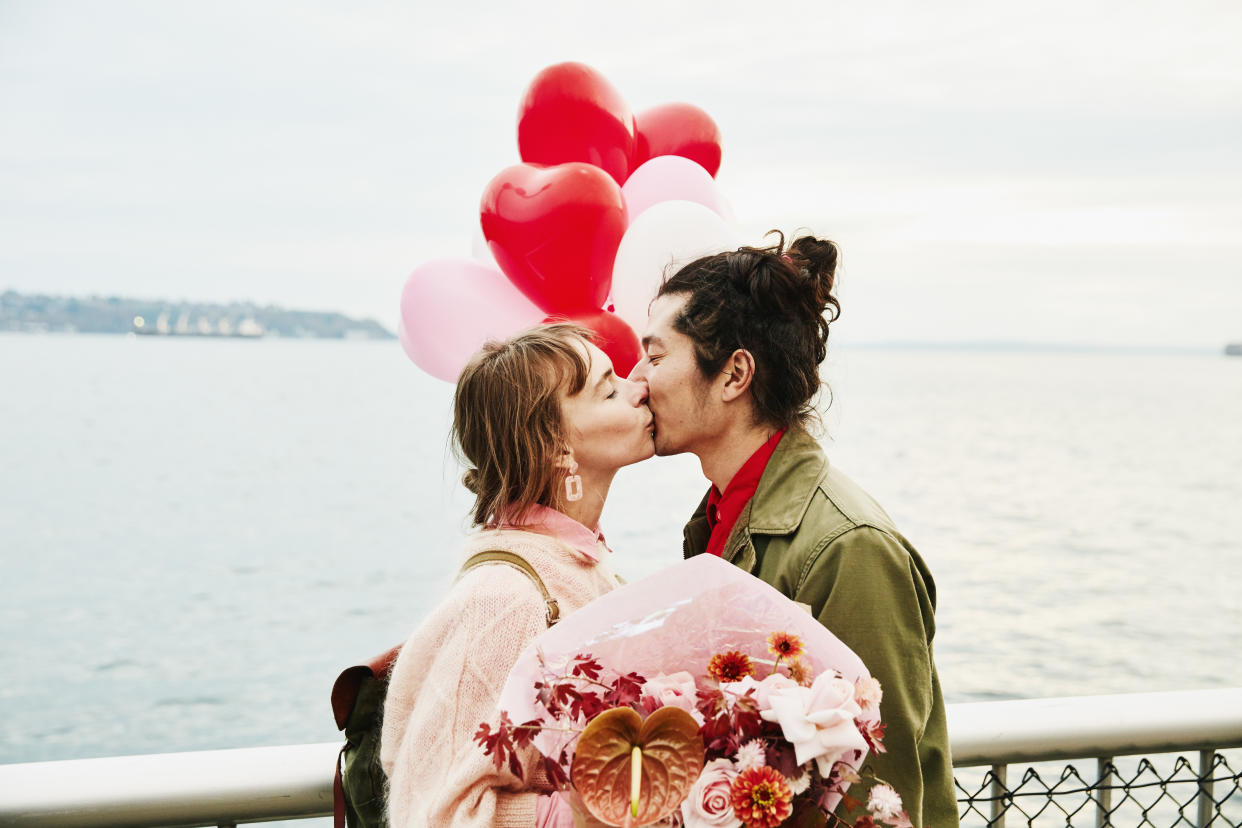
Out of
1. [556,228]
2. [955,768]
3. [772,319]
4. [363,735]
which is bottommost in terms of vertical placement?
[955,768]

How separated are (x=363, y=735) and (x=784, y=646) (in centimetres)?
95

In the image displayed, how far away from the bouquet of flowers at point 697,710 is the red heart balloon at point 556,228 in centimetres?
137

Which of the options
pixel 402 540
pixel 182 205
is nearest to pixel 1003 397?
pixel 182 205

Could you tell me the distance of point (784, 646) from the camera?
1.35m

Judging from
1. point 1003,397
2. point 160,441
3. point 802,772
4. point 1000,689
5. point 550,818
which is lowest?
point 1003,397

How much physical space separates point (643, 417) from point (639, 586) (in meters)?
0.83

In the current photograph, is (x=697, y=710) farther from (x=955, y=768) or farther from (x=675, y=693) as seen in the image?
(x=955, y=768)

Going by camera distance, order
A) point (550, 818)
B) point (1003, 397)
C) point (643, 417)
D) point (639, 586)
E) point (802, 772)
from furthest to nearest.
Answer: point (1003, 397) < point (643, 417) < point (550, 818) < point (639, 586) < point (802, 772)

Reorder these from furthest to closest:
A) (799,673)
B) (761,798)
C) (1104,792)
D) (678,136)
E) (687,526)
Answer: (678,136) < (687,526) < (1104,792) < (799,673) < (761,798)

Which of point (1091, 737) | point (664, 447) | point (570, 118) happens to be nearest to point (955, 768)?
point (1091, 737)

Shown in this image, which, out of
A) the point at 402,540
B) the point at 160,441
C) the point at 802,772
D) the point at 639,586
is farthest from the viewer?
the point at 160,441

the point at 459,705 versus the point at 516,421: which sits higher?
the point at 516,421

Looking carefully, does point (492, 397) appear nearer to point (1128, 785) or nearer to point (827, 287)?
point (827, 287)

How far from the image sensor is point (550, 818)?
1656 millimetres
